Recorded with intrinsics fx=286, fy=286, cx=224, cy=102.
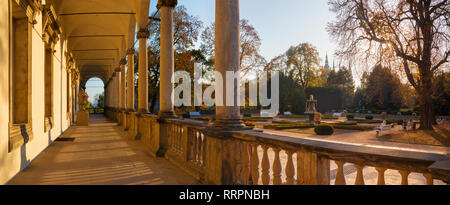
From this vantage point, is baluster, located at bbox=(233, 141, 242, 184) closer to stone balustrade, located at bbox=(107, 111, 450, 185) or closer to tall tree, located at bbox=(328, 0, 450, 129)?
stone balustrade, located at bbox=(107, 111, 450, 185)

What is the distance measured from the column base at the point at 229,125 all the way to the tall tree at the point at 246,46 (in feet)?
80.6

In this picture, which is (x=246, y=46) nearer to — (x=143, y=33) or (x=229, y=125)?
(x=143, y=33)

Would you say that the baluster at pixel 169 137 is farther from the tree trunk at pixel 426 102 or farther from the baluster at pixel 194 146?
the tree trunk at pixel 426 102

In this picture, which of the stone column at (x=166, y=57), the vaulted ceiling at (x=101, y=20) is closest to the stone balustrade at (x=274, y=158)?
the stone column at (x=166, y=57)

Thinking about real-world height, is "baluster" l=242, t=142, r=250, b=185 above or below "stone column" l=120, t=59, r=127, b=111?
below

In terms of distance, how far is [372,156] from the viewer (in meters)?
2.26

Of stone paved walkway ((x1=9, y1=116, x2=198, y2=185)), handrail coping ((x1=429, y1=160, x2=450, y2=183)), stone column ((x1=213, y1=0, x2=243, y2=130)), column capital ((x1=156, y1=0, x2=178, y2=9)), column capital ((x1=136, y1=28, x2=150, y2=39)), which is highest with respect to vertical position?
column capital ((x1=136, y1=28, x2=150, y2=39))

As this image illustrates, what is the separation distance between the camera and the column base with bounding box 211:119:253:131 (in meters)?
4.39

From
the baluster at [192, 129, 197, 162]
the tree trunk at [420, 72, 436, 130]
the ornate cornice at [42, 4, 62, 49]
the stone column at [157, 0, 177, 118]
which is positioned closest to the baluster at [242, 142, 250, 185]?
the baluster at [192, 129, 197, 162]

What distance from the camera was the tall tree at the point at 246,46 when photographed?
95.7 ft

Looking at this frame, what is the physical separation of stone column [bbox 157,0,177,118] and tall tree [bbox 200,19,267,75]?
2106cm

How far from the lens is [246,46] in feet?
95.6

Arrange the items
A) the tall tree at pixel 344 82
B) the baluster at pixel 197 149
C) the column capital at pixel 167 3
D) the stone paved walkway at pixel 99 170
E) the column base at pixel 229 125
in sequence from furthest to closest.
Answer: the tall tree at pixel 344 82, the column capital at pixel 167 3, the baluster at pixel 197 149, the stone paved walkway at pixel 99 170, the column base at pixel 229 125
